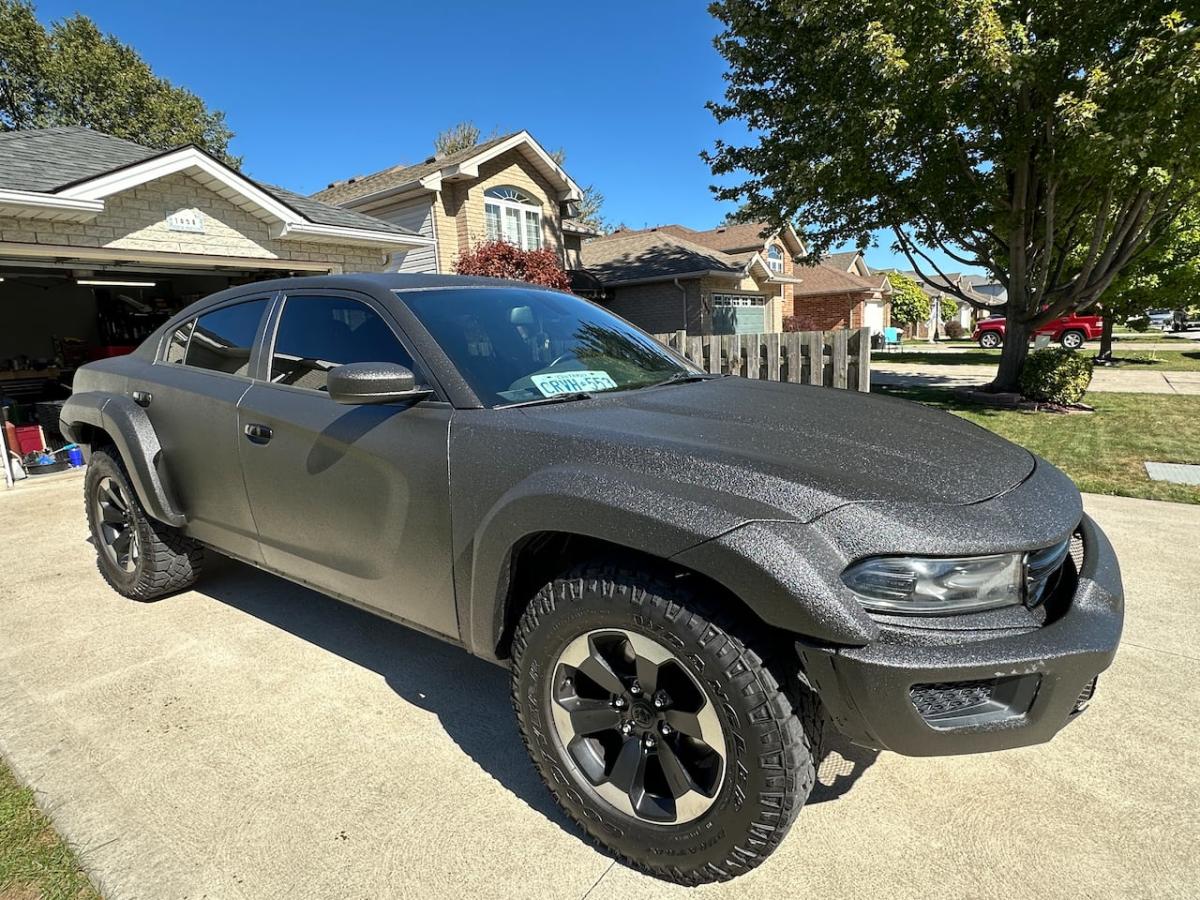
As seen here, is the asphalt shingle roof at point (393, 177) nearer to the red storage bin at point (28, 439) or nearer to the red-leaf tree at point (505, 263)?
the red-leaf tree at point (505, 263)

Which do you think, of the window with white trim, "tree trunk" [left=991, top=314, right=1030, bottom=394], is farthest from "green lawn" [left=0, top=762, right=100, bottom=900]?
the window with white trim

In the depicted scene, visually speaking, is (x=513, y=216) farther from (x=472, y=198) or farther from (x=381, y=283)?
(x=381, y=283)

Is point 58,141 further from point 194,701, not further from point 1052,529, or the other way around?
point 1052,529

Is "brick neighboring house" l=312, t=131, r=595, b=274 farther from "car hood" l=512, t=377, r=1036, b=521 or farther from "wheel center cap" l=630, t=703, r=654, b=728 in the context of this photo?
"wheel center cap" l=630, t=703, r=654, b=728

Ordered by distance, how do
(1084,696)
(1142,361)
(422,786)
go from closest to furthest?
(1084,696) < (422,786) < (1142,361)

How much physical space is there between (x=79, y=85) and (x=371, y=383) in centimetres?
3099

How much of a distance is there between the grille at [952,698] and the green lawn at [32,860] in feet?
7.52

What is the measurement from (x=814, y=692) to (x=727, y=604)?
0.97ft

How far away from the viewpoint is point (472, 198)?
53.0ft

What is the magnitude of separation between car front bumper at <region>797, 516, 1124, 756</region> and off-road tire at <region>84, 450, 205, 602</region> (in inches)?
142

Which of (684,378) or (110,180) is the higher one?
(110,180)

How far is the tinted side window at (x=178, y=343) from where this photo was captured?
11.8 feet

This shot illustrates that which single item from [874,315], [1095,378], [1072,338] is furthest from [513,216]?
[874,315]

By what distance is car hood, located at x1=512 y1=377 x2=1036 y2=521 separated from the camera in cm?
172
